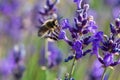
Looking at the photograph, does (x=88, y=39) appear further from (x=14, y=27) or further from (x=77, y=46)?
(x=14, y=27)

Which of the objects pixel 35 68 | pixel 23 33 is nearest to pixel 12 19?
pixel 23 33

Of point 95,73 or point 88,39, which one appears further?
point 95,73

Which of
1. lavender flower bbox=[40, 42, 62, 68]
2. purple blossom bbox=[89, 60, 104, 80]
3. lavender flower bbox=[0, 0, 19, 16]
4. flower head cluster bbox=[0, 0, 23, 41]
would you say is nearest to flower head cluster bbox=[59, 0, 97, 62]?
lavender flower bbox=[40, 42, 62, 68]

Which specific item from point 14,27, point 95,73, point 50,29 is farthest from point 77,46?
point 14,27

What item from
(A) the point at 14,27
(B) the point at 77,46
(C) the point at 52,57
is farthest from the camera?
(A) the point at 14,27

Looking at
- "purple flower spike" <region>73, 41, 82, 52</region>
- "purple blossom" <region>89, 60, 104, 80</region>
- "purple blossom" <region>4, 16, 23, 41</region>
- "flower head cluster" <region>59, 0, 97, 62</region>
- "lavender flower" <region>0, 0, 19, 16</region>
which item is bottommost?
"purple blossom" <region>89, 60, 104, 80</region>

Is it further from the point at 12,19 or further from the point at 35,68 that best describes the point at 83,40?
the point at 12,19

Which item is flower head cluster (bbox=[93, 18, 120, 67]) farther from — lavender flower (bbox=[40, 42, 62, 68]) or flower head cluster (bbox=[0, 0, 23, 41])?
flower head cluster (bbox=[0, 0, 23, 41])

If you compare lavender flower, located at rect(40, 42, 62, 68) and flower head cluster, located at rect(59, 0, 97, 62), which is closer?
flower head cluster, located at rect(59, 0, 97, 62)
